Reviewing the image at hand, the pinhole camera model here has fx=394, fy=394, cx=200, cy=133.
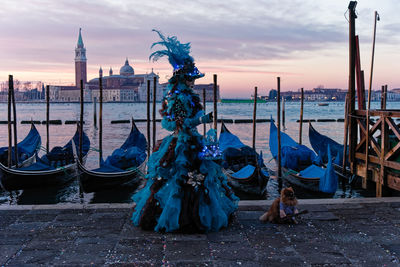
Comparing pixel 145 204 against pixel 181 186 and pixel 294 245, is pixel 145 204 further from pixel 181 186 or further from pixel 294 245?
pixel 294 245

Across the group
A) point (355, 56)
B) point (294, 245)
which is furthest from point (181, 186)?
point (355, 56)

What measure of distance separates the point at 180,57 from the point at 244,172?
196 inches

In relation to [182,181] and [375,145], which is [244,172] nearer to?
[375,145]

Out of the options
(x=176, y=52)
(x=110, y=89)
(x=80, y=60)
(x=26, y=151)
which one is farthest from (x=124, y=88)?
(x=176, y=52)

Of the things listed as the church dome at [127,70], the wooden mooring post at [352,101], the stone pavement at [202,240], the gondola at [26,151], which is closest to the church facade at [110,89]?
the church dome at [127,70]

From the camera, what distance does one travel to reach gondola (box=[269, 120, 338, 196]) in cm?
705

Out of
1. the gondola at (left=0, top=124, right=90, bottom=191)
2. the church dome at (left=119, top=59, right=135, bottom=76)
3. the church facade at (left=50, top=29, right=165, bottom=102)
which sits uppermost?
the church dome at (left=119, top=59, right=135, bottom=76)

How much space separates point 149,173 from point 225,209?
73 cm

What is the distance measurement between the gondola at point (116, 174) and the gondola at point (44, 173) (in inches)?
32.8

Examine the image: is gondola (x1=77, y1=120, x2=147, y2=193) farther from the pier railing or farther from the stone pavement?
the pier railing

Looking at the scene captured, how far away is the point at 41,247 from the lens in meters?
2.97

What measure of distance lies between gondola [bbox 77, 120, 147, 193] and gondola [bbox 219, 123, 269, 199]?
1.98 meters

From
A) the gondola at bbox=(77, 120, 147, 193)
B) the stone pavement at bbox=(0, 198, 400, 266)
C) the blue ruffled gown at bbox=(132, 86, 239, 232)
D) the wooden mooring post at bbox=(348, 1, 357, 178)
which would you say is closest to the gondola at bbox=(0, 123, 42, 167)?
the gondola at bbox=(77, 120, 147, 193)

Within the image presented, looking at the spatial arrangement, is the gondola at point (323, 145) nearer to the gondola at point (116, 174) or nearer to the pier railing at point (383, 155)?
the pier railing at point (383, 155)
